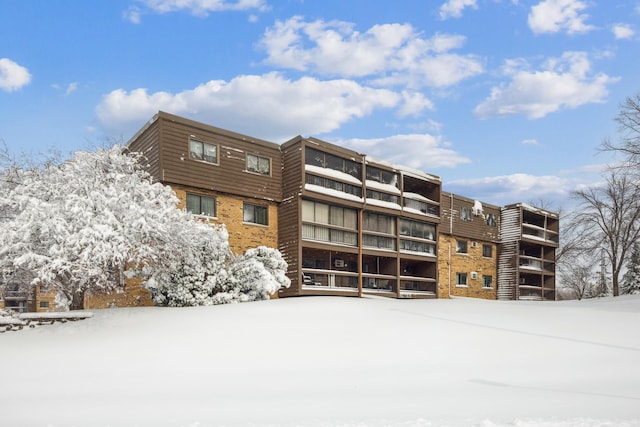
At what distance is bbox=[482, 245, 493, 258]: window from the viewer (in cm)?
4209

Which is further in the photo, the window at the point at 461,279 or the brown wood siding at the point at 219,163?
the window at the point at 461,279

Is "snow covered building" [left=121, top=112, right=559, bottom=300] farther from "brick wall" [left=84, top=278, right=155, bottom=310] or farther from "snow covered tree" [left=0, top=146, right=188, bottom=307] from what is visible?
"brick wall" [left=84, top=278, right=155, bottom=310]

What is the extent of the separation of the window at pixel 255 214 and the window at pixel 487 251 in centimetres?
2264

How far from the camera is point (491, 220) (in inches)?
1709

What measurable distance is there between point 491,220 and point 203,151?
2798 centimetres

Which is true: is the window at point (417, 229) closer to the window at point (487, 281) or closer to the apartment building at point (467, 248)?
the apartment building at point (467, 248)

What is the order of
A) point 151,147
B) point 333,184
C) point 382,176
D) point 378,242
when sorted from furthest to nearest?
point 382,176 → point 378,242 → point 333,184 → point 151,147

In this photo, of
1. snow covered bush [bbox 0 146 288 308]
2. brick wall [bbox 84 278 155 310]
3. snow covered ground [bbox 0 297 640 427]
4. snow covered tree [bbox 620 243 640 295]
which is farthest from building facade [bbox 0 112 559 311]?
snow covered tree [bbox 620 243 640 295]

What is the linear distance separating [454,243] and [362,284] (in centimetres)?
1194

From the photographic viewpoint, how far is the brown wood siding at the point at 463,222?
38.3 m

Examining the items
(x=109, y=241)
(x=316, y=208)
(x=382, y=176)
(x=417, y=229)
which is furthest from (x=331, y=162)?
(x=109, y=241)

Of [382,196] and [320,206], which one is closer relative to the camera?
[320,206]

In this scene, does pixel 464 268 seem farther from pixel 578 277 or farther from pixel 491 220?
pixel 578 277

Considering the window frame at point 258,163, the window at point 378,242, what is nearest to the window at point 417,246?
the window at point 378,242
